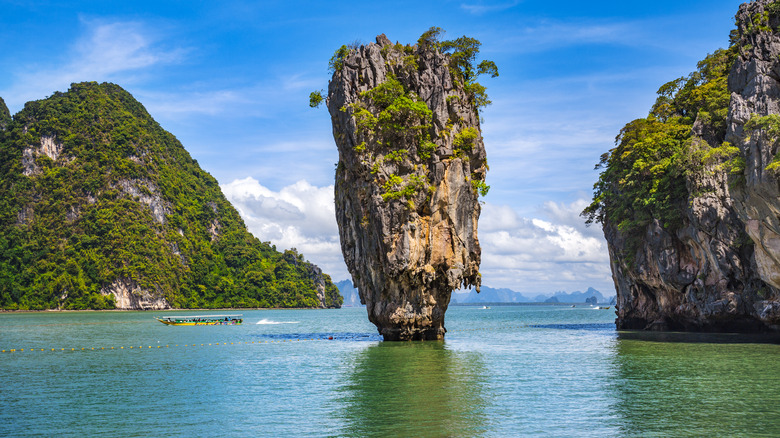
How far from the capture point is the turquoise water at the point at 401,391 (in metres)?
17.5

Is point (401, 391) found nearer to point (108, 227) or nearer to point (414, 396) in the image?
point (414, 396)

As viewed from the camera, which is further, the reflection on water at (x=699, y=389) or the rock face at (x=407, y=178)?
the rock face at (x=407, y=178)

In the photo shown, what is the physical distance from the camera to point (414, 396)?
71.9 ft

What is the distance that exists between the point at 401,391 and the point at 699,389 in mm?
10661

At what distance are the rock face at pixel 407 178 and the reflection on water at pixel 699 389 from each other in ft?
41.0

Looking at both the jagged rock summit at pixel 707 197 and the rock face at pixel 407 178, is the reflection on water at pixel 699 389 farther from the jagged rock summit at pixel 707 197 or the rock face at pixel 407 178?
the rock face at pixel 407 178

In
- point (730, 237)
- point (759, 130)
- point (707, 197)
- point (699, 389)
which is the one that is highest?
point (759, 130)

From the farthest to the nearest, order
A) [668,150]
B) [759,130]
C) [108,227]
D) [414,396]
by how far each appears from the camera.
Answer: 1. [108,227]
2. [668,150]
3. [759,130]
4. [414,396]

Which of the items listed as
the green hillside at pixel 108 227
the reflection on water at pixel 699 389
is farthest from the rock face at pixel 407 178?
the green hillside at pixel 108 227

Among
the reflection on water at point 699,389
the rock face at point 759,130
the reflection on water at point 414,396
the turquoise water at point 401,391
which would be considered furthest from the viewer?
the rock face at point 759,130

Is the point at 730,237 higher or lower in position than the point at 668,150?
lower

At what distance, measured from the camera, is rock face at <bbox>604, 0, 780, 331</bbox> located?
3347 cm

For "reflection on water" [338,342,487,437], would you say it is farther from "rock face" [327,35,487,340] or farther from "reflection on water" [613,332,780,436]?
"rock face" [327,35,487,340]

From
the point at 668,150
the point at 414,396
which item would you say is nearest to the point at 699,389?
the point at 414,396
